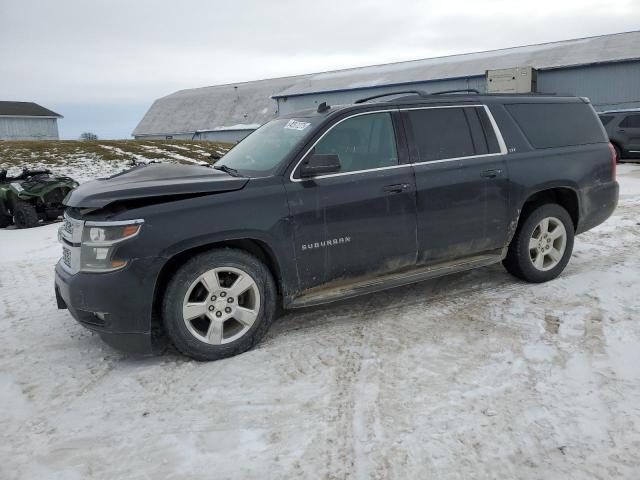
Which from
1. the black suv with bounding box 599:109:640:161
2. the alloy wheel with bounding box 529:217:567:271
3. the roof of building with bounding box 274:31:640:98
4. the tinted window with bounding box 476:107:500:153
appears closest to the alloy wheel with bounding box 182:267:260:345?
the tinted window with bounding box 476:107:500:153

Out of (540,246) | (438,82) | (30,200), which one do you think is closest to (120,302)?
(540,246)

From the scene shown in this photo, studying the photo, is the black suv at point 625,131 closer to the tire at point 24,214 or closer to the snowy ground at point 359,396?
the snowy ground at point 359,396

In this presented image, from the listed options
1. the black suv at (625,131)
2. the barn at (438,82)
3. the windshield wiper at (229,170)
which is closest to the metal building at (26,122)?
the barn at (438,82)

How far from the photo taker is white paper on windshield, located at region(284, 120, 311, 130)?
4.22 meters

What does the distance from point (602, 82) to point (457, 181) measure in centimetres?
2483

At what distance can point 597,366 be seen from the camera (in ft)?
10.9

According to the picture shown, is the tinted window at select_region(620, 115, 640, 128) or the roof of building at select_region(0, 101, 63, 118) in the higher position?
the roof of building at select_region(0, 101, 63, 118)

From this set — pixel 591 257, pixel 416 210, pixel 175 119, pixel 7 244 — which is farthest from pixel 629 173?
pixel 175 119

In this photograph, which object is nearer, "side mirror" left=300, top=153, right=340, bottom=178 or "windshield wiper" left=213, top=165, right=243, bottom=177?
"side mirror" left=300, top=153, right=340, bottom=178

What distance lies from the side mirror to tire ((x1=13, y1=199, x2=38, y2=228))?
7.76m

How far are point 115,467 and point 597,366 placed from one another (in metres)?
2.94

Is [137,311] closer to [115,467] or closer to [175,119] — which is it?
[115,467]

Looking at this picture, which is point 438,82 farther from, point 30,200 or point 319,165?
point 319,165

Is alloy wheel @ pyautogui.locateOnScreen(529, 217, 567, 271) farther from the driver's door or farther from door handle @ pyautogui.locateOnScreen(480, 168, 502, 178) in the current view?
the driver's door
